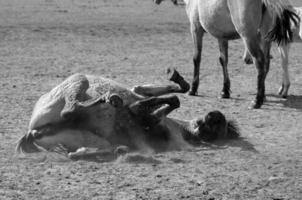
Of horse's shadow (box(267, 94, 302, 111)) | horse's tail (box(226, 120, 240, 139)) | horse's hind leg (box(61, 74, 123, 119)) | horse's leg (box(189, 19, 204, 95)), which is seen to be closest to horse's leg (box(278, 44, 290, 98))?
horse's shadow (box(267, 94, 302, 111))

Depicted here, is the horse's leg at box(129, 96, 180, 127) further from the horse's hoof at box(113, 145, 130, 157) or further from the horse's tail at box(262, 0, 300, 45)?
the horse's tail at box(262, 0, 300, 45)

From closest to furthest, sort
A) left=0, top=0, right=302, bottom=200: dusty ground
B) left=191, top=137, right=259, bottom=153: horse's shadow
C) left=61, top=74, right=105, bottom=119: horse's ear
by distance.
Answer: left=0, top=0, right=302, bottom=200: dusty ground
left=61, top=74, right=105, bottom=119: horse's ear
left=191, top=137, right=259, bottom=153: horse's shadow

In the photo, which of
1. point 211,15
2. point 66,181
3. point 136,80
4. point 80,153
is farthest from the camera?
point 136,80

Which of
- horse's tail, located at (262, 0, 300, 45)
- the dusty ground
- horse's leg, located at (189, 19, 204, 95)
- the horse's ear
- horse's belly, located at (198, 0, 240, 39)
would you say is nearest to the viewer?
the dusty ground

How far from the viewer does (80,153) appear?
662 cm

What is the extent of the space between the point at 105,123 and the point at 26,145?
0.75 m

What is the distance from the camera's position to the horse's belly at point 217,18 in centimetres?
981

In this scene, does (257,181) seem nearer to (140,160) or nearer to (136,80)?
(140,160)

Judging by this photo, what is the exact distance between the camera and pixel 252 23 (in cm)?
939

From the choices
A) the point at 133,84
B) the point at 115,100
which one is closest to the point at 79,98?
the point at 115,100

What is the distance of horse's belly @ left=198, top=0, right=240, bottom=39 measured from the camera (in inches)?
386

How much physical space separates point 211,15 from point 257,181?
4.27 meters

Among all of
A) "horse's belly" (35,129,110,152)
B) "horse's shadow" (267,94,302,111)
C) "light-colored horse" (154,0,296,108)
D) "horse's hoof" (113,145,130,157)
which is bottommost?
"horse's shadow" (267,94,302,111)

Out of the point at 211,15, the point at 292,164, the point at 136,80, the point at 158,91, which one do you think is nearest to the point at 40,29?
the point at 136,80
